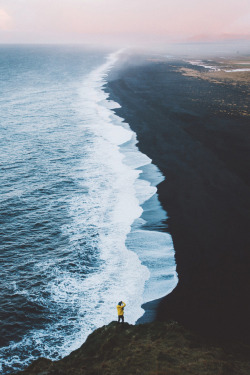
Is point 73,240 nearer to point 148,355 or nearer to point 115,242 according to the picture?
point 115,242

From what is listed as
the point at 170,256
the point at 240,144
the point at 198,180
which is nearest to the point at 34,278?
the point at 170,256

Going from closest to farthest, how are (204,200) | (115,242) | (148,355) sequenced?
1. (148,355)
2. (115,242)
3. (204,200)

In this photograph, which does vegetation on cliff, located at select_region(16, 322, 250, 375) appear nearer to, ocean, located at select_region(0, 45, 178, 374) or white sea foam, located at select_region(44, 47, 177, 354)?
ocean, located at select_region(0, 45, 178, 374)

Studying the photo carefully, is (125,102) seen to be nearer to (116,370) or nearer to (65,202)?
(65,202)

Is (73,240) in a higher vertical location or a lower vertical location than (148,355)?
higher

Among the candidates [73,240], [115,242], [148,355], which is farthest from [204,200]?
[148,355]

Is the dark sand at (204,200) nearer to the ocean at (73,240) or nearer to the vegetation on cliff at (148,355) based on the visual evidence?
the ocean at (73,240)
